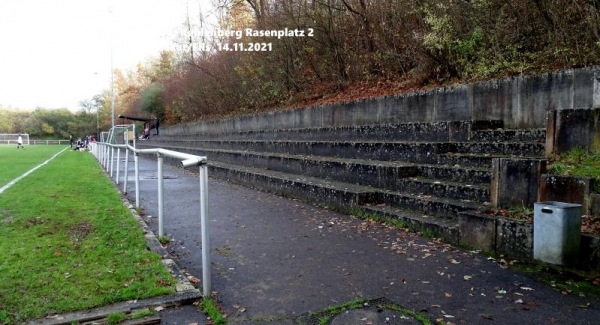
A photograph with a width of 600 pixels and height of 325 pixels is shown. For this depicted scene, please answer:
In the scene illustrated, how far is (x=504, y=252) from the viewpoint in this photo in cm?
430

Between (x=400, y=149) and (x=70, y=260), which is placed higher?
(x=400, y=149)

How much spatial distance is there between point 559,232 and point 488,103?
395 centimetres

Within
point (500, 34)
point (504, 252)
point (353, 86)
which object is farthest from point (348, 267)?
point (353, 86)

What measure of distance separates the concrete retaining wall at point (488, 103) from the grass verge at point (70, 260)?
5547 mm

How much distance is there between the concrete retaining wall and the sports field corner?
546cm

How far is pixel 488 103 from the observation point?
284 inches

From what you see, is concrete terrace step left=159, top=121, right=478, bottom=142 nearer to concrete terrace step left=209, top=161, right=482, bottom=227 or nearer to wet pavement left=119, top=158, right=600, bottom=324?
concrete terrace step left=209, top=161, right=482, bottom=227

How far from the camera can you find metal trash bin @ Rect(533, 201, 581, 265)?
3.69 meters

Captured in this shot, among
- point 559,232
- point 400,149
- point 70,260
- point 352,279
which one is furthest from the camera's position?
point 400,149

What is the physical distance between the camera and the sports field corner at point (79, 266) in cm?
328

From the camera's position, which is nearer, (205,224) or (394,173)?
(205,224)

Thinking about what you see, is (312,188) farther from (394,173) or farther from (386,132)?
(386,132)

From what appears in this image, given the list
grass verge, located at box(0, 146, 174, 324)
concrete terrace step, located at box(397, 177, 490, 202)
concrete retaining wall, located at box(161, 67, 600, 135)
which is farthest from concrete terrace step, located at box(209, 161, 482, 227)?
grass verge, located at box(0, 146, 174, 324)

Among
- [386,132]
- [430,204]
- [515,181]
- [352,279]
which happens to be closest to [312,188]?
[386,132]
